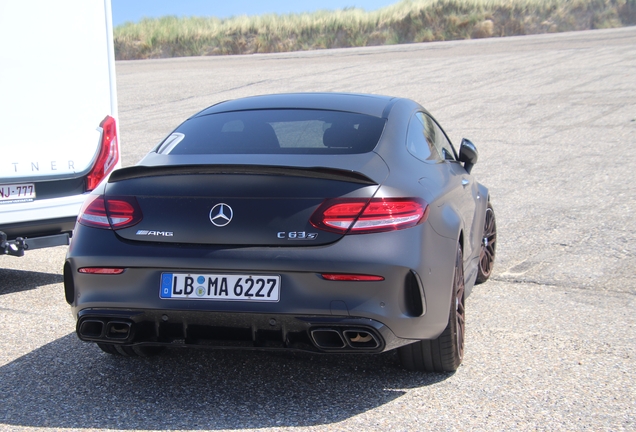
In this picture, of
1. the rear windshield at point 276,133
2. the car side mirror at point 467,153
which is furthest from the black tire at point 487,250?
the rear windshield at point 276,133

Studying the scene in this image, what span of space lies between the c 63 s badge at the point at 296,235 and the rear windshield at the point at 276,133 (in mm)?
595

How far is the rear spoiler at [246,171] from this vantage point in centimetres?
385

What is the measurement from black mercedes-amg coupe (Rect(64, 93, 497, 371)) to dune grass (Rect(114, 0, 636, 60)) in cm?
3958

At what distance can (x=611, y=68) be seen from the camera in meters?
21.8

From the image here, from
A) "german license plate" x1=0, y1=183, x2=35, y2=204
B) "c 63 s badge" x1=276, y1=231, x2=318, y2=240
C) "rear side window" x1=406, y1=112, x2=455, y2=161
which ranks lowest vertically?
"german license plate" x1=0, y1=183, x2=35, y2=204

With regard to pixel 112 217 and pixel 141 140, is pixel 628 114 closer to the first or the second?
pixel 141 140

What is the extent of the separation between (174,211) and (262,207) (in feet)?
1.37

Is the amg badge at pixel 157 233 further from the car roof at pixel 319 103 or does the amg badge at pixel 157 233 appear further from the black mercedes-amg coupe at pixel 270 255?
the car roof at pixel 319 103

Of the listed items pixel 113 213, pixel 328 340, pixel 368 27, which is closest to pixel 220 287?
pixel 328 340

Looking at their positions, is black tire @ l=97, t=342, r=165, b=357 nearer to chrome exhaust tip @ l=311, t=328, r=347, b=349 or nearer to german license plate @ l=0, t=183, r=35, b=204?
chrome exhaust tip @ l=311, t=328, r=347, b=349

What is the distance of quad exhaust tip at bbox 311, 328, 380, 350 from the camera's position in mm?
3807

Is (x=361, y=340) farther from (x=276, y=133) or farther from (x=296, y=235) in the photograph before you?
(x=276, y=133)

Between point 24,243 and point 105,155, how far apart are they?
1030 mm

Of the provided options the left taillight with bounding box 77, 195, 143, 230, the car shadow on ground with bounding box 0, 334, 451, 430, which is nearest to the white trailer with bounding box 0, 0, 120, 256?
the car shadow on ground with bounding box 0, 334, 451, 430
